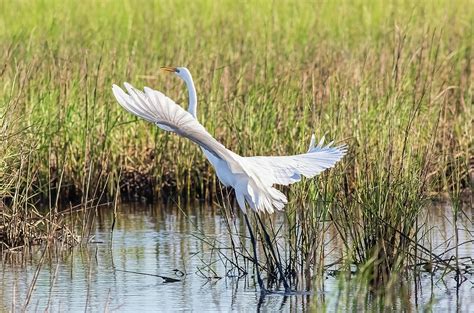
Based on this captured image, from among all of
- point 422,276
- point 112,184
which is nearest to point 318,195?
point 422,276

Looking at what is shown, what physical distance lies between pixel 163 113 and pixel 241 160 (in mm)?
580

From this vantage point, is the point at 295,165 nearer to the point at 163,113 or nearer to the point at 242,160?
the point at 242,160

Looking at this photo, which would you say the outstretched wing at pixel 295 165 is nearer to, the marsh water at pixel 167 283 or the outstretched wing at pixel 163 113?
the outstretched wing at pixel 163 113

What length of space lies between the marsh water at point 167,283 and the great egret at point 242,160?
30 centimetres

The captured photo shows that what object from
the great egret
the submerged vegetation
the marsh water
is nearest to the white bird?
→ the great egret

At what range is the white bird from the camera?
611cm

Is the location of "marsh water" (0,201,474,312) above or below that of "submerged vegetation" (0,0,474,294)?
below

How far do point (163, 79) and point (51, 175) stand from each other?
4.62 ft

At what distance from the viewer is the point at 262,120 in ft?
30.4

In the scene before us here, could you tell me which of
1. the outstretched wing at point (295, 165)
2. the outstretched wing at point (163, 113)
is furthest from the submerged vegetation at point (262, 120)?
the outstretched wing at point (163, 113)

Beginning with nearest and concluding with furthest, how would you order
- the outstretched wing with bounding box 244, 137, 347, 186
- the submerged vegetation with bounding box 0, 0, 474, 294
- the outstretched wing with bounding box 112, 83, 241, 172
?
the outstretched wing with bounding box 112, 83, 241, 172 → the outstretched wing with bounding box 244, 137, 347, 186 → the submerged vegetation with bounding box 0, 0, 474, 294

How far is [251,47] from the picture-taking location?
39.1 ft

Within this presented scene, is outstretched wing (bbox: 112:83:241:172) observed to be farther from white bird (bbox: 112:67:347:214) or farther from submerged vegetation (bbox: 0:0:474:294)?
submerged vegetation (bbox: 0:0:474:294)

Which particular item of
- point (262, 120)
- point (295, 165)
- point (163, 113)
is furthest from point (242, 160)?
point (262, 120)
